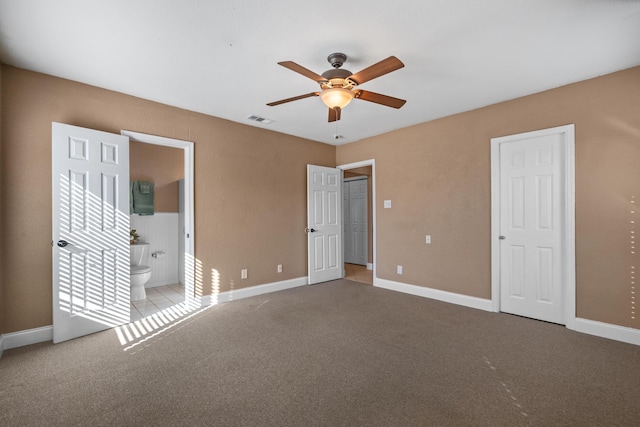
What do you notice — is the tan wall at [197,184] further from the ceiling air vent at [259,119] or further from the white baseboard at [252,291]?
the ceiling air vent at [259,119]

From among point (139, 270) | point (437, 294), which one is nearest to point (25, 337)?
point (139, 270)

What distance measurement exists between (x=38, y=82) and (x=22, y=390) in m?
2.69

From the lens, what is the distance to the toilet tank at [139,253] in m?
4.66

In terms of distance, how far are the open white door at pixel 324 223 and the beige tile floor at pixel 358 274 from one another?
291 mm

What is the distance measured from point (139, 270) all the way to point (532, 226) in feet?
16.8

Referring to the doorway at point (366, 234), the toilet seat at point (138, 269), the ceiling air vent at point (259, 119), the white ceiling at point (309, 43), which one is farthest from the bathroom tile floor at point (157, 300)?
the doorway at point (366, 234)


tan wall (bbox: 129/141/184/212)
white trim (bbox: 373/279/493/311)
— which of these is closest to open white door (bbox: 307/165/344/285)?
white trim (bbox: 373/279/493/311)

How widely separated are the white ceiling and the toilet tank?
7.74ft

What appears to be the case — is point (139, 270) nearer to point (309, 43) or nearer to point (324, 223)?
point (324, 223)

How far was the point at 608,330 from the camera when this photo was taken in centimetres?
293

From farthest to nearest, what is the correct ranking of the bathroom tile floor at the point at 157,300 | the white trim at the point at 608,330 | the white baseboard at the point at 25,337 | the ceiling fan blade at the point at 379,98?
the bathroom tile floor at the point at 157,300, the white trim at the point at 608,330, the white baseboard at the point at 25,337, the ceiling fan blade at the point at 379,98

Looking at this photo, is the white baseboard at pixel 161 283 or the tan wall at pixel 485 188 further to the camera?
the white baseboard at pixel 161 283

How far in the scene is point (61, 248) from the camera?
284 cm

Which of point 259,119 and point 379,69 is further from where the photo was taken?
point 259,119
